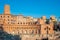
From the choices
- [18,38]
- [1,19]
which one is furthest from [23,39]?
[1,19]

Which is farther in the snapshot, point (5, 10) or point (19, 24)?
point (5, 10)

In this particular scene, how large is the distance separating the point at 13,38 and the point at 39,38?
697 cm

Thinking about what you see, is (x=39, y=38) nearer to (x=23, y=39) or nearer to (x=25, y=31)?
(x=23, y=39)

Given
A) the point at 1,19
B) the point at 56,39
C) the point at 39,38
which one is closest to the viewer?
the point at 56,39

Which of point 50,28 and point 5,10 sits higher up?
point 5,10

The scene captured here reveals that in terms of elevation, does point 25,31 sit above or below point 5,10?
below

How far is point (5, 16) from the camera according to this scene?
8962 centimetres

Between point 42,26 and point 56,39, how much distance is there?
21.4m

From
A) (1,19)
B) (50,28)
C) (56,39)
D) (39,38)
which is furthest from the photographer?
(1,19)

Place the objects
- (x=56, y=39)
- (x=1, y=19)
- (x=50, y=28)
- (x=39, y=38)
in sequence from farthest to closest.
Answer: (x=1, y=19) → (x=50, y=28) → (x=39, y=38) → (x=56, y=39)

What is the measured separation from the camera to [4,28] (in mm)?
73812

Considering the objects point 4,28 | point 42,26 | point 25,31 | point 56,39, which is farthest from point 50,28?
point 56,39

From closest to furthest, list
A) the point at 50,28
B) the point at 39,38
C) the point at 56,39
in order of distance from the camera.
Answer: the point at 56,39
the point at 39,38
the point at 50,28

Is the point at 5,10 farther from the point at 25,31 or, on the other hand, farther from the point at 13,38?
the point at 13,38
